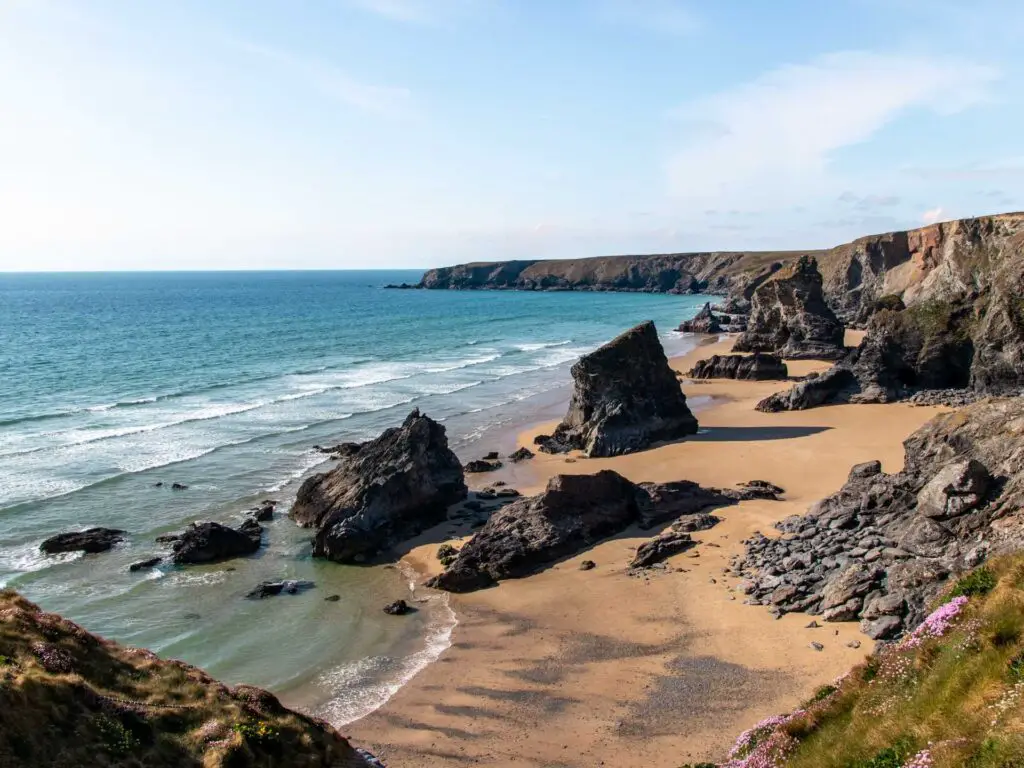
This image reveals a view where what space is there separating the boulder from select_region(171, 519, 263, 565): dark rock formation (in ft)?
28.5

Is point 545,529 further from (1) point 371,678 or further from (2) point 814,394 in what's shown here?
(2) point 814,394

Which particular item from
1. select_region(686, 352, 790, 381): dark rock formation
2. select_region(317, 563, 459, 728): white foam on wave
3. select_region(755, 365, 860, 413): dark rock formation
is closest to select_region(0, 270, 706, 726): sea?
select_region(317, 563, 459, 728): white foam on wave

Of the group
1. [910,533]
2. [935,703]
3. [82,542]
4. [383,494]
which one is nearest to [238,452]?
[82,542]

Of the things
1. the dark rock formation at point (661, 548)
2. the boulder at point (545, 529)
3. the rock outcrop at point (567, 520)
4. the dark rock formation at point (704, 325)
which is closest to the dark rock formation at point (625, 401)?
the rock outcrop at point (567, 520)

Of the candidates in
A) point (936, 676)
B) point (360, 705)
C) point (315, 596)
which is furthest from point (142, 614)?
point (936, 676)

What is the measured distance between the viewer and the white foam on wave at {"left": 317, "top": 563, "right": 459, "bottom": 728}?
19.2 m

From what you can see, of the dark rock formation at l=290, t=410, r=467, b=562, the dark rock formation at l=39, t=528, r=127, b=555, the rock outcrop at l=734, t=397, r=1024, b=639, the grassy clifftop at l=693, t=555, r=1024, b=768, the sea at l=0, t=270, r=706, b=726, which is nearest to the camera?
the grassy clifftop at l=693, t=555, r=1024, b=768

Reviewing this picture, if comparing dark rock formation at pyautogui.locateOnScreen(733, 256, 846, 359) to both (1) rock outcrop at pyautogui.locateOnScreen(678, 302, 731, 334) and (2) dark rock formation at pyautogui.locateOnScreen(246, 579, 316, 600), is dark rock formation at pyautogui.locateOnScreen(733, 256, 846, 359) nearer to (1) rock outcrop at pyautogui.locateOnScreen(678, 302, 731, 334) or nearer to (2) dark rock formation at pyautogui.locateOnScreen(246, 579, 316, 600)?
(1) rock outcrop at pyautogui.locateOnScreen(678, 302, 731, 334)

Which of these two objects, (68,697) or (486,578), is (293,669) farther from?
(68,697)

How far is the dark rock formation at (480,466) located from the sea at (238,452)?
11.3 ft

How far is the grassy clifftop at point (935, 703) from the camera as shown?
8.98 meters

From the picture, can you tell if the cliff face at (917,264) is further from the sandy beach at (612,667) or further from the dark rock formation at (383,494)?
the dark rock formation at (383,494)

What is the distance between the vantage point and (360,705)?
763 inches

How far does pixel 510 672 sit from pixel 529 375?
179 feet
